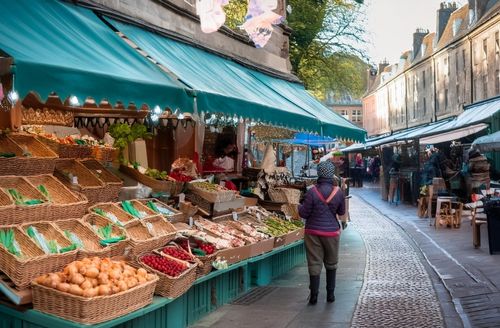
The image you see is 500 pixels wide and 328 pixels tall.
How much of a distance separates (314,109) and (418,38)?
143 ft

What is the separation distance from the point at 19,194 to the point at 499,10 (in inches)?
1155

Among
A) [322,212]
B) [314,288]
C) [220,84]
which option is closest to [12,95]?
[220,84]

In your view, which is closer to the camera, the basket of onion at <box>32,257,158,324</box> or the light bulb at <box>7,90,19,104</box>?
the light bulb at <box>7,90,19,104</box>

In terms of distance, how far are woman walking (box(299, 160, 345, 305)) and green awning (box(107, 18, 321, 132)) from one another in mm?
1402

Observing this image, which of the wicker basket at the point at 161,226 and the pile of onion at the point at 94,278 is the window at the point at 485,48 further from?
the pile of onion at the point at 94,278

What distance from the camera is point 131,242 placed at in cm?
700

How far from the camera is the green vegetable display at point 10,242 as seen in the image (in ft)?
18.6

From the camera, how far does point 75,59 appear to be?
591 cm

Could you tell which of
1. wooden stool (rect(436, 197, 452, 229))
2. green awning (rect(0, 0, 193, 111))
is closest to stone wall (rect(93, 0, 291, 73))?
green awning (rect(0, 0, 193, 111))

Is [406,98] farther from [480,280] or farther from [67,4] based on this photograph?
[67,4]

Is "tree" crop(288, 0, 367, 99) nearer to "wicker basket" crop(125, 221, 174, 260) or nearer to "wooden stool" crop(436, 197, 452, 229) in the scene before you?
"wooden stool" crop(436, 197, 452, 229)

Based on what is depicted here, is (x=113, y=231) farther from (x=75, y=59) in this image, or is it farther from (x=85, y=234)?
(x=75, y=59)

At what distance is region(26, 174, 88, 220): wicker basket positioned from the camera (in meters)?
6.75

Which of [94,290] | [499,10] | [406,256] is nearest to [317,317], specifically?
[94,290]
